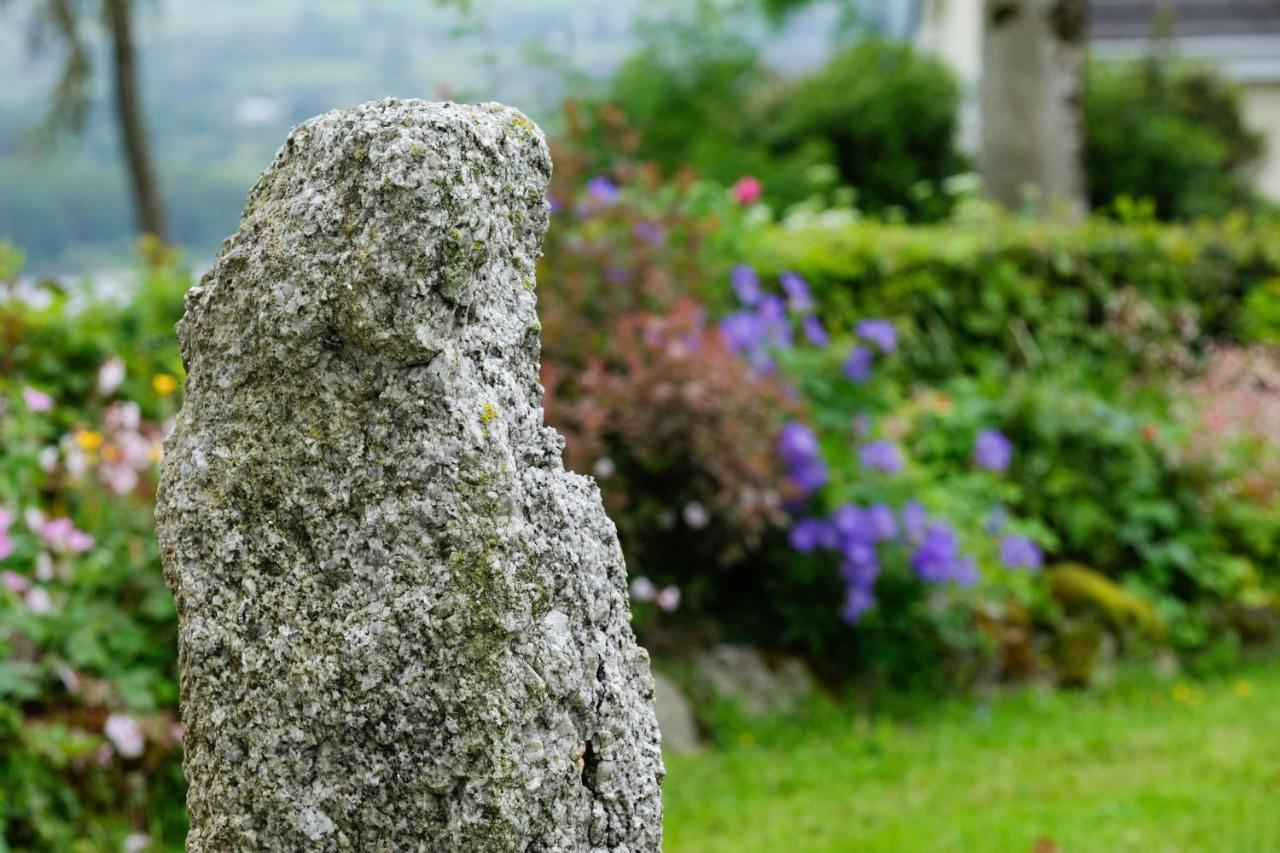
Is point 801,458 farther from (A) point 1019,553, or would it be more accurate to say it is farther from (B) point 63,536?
(B) point 63,536

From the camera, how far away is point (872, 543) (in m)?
6.04

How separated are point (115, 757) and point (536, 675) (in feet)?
9.63

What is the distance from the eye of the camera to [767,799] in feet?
16.3

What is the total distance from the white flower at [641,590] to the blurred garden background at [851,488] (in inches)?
0.6

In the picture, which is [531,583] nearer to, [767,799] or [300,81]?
[767,799]

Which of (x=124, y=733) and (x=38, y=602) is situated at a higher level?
(x=38, y=602)

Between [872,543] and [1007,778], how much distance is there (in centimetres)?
130

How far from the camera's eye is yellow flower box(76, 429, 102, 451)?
4875 millimetres

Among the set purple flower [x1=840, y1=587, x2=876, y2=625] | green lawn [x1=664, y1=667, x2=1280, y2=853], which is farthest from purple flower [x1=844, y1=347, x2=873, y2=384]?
green lawn [x1=664, y1=667, x2=1280, y2=853]

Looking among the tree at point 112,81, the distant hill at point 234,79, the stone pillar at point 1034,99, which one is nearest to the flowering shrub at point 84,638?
the distant hill at point 234,79

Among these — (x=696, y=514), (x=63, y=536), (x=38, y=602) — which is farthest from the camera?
(x=696, y=514)

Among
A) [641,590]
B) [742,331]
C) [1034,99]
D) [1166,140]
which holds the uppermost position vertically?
[1166,140]

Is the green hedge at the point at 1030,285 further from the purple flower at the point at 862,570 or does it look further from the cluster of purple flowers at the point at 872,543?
the purple flower at the point at 862,570

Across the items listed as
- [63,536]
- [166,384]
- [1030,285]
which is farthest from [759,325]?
[63,536]
